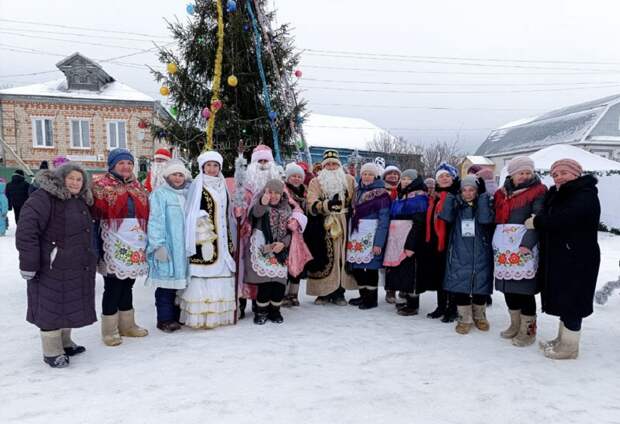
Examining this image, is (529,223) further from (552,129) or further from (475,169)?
(552,129)

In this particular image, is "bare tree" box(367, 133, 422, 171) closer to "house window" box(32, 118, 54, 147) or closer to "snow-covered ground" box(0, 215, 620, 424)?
"house window" box(32, 118, 54, 147)

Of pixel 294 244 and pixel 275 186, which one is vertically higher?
pixel 275 186

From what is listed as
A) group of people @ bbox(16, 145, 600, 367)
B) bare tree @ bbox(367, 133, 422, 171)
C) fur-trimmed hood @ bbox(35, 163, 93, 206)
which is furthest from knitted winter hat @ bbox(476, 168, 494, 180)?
bare tree @ bbox(367, 133, 422, 171)

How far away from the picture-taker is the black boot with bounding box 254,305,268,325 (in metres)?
4.59

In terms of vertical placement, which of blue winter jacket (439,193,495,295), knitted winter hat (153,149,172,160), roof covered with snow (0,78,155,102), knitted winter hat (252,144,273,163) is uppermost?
roof covered with snow (0,78,155,102)

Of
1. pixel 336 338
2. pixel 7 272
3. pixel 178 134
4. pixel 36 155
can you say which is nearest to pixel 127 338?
pixel 336 338

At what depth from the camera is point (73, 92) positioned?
23.1 m

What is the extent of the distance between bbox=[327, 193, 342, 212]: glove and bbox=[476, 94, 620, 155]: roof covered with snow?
2345 cm

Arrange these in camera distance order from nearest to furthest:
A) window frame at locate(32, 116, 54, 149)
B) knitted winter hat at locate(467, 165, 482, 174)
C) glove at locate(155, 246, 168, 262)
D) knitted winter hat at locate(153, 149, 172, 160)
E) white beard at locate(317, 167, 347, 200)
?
glove at locate(155, 246, 168, 262)
white beard at locate(317, 167, 347, 200)
knitted winter hat at locate(467, 165, 482, 174)
knitted winter hat at locate(153, 149, 172, 160)
window frame at locate(32, 116, 54, 149)

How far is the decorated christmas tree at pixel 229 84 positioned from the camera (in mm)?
6543

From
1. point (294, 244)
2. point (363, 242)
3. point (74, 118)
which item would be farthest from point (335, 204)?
point (74, 118)

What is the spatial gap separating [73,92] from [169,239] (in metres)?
23.0

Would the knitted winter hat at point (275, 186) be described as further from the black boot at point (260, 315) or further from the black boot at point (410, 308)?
the black boot at point (410, 308)

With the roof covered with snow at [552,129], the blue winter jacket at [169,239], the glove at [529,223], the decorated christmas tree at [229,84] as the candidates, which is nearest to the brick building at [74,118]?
the decorated christmas tree at [229,84]
